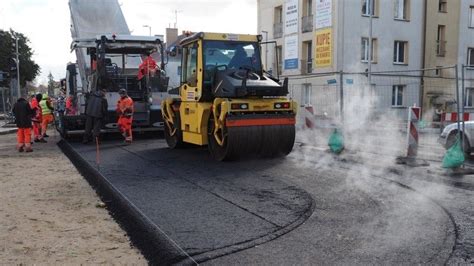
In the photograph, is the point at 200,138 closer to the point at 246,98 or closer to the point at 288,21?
the point at 246,98

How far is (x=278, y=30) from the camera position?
31109mm

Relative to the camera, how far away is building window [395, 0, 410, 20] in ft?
91.9

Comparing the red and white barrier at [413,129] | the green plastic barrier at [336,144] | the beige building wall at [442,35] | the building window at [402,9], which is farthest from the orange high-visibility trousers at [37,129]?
the beige building wall at [442,35]

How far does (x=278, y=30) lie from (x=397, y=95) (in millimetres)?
17131

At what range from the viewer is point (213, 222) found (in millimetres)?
5145

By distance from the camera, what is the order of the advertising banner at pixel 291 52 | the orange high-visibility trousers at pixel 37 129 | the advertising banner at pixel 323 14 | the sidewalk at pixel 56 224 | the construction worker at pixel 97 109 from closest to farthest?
the sidewalk at pixel 56 224, the construction worker at pixel 97 109, the orange high-visibility trousers at pixel 37 129, the advertising banner at pixel 323 14, the advertising banner at pixel 291 52

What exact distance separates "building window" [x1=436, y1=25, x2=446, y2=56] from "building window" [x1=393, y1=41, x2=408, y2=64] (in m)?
2.47

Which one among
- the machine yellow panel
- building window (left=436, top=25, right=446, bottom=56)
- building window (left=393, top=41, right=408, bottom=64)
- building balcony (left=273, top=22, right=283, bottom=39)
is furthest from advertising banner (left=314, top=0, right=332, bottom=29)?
the machine yellow panel

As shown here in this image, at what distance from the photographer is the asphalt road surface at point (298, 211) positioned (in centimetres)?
424

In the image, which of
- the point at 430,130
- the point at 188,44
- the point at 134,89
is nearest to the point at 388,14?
the point at 430,130

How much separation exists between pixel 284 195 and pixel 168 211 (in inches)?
63.3

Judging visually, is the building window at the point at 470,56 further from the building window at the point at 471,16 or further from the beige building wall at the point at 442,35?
the building window at the point at 471,16

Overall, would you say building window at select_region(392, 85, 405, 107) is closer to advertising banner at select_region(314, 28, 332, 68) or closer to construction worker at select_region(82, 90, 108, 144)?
construction worker at select_region(82, 90, 108, 144)

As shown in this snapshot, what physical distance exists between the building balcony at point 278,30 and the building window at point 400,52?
718 cm
